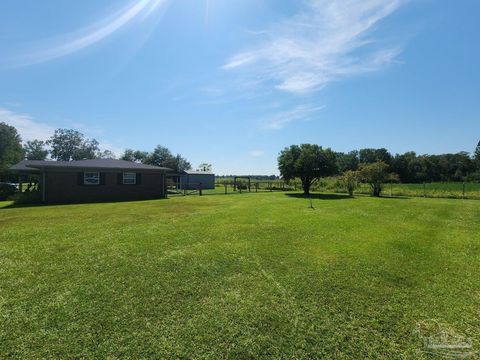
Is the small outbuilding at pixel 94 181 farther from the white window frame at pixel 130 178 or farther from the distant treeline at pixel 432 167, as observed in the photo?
the distant treeline at pixel 432 167

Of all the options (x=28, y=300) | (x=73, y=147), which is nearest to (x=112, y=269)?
(x=28, y=300)

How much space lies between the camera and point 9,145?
55.1 m

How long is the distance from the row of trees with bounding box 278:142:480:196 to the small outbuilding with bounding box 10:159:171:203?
1251cm

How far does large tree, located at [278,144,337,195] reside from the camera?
25.8 meters

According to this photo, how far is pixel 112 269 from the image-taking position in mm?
5531

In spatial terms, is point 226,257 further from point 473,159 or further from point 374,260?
point 473,159

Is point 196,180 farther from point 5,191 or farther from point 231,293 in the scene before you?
point 231,293

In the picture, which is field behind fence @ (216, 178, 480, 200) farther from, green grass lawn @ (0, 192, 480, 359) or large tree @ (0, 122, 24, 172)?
large tree @ (0, 122, 24, 172)

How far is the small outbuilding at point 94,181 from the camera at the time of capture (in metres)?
18.0

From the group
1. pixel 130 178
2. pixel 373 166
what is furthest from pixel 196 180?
pixel 373 166

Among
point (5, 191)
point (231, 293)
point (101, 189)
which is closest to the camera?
point (231, 293)

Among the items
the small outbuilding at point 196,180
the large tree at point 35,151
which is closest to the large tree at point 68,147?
the large tree at point 35,151

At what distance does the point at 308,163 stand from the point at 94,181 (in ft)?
59.3

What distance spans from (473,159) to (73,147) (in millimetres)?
101310
